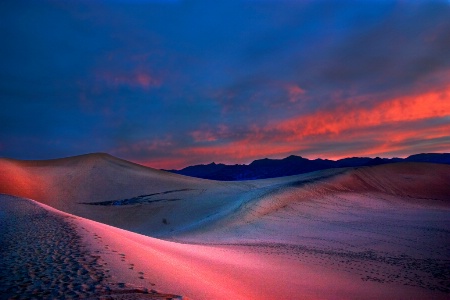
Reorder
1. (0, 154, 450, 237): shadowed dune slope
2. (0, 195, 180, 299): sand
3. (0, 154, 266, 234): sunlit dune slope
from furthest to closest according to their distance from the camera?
1. (0, 154, 266, 234): sunlit dune slope
2. (0, 154, 450, 237): shadowed dune slope
3. (0, 195, 180, 299): sand

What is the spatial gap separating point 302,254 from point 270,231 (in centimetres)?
674

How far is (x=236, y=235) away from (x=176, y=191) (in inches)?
952

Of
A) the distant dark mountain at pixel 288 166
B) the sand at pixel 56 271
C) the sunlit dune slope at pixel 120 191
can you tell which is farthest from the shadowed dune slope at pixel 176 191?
the distant dark mountain at pixel 288 166

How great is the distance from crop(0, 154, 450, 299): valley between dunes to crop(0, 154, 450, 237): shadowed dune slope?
225 millimetres

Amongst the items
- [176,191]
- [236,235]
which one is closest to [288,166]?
[176,191]

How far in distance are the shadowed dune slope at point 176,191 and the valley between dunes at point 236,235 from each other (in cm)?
22

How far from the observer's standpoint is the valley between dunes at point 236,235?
575cm

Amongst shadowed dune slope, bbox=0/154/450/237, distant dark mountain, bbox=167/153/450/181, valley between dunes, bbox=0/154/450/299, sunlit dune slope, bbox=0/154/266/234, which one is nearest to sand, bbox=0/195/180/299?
valley between dunes, bbox=0/154/450/299

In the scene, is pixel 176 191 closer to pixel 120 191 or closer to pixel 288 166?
pixel 120 191

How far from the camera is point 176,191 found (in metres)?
41.6

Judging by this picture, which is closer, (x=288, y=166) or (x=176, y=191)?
(x=176, y=191)

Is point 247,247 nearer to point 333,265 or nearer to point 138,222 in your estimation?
point 333,265

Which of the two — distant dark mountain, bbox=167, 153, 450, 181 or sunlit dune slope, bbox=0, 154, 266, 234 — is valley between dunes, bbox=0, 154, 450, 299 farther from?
distant dark mountain, bbox=167, 153, 450, 181

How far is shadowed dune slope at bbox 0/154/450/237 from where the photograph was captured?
28764 millimetres
